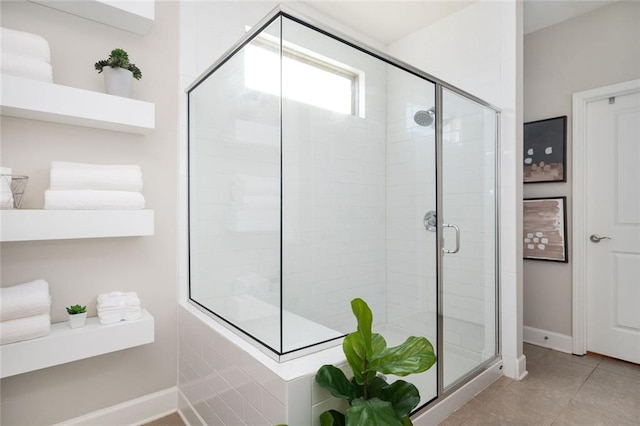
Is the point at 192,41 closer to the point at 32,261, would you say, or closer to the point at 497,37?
the point at 32,261

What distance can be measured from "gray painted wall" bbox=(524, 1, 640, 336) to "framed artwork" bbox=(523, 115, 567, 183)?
0.17 ft

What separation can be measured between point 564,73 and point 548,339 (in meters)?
A: 2.19

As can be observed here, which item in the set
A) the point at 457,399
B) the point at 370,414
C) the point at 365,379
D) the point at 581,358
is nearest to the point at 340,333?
the point at 365,379

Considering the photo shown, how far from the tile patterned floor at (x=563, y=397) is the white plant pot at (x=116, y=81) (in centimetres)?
235

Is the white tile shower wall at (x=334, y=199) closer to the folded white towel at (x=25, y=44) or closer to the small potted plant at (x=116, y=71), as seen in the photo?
the small potted plant at (x=116, y=71)

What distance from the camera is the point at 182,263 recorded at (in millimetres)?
2045

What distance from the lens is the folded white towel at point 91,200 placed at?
150 cm

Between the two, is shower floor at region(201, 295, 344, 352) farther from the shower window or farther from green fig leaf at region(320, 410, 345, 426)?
the shower window

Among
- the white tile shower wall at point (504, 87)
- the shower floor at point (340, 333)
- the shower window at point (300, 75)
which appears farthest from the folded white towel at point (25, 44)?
the white tile shower wall at point (504, 87)

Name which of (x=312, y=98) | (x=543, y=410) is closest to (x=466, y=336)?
(x=543, y=410)

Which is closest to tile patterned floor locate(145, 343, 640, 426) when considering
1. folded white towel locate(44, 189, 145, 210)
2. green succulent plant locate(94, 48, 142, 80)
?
folded white towel locate(44, 189, 145, 210)

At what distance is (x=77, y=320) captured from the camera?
1603 mm

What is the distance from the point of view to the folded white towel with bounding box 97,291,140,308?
1.68 meters

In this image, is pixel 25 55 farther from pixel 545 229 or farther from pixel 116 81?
pixel 545 229
